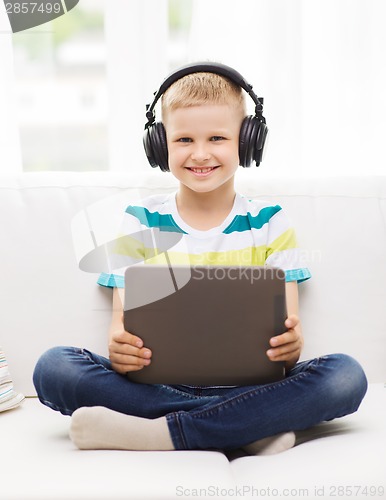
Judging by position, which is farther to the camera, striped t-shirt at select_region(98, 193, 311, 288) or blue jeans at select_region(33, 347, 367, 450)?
striped t-shirt at select_region(98, 193, 311, 288)

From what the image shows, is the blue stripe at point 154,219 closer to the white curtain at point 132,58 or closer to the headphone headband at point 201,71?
the headphone headband at point 201,71

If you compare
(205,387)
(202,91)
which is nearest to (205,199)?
(202,91)

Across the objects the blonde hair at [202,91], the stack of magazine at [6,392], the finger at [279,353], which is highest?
the blonde hair at [202,91]

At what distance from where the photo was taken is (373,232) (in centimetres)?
142

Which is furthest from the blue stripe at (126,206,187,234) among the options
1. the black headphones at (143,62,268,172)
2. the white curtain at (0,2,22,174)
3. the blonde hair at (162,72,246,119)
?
the white curtain at (0,2,22,174)

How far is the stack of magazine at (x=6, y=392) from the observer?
3.99 ft

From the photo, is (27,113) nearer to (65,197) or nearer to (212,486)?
(65,197)

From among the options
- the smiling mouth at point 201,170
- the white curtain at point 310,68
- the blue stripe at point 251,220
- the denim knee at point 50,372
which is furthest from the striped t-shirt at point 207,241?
the white curtain at point 310,68

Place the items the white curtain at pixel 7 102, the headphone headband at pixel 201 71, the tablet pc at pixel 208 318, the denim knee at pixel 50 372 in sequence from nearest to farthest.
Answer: the tablet pc at pixel 208 318 < the denim knee at pixel 50 372 < the headphone headband at pixel 201 71 < the white curtain at pixel 7 102

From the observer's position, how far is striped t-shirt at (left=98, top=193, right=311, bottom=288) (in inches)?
53.0

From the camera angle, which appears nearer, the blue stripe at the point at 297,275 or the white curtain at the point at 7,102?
the blue stripe at the point at 297,275

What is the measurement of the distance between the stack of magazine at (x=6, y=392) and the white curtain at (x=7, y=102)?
73 centimetres

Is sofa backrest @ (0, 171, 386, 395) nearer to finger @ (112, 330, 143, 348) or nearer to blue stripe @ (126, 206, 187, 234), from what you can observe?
blue stripe @ (126, 206, 187, 234)

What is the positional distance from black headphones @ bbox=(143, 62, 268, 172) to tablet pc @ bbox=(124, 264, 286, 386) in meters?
0.37
